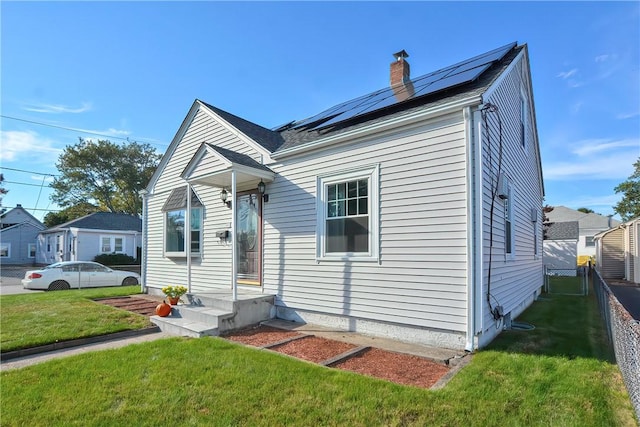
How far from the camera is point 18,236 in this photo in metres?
34.6

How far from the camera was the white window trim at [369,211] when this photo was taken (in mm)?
5957

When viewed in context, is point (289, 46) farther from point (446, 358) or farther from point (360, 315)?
point (446, 358)

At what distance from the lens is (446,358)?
4613 millimetres

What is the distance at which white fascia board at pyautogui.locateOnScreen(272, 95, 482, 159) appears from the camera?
5.02 meters

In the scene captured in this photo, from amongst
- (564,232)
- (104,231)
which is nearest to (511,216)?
(564,232)

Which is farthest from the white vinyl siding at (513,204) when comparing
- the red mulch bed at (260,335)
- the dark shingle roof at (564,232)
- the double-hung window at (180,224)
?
the dark shingle roof at (564,232)

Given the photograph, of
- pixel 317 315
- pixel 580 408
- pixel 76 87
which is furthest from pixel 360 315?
pixel 76 87

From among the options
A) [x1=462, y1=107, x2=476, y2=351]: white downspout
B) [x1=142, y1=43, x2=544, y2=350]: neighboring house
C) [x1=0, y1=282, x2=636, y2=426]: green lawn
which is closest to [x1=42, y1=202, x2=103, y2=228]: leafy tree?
[x1=142, y1=43, x2=544, y2=350]: neighboring house

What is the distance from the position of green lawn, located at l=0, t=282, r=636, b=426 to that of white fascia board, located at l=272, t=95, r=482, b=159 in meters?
3.62

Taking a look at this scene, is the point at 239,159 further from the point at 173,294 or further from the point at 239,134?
the point at 173,294

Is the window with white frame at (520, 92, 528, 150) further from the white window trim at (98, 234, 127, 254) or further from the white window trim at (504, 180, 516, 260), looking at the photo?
the white window trim at (98, 234, 127, 254)

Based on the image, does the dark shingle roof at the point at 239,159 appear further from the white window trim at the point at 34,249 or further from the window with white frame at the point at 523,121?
the white window trim at the point at 34,249

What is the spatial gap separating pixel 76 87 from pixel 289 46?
27.7ft

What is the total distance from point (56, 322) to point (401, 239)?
6863mm
